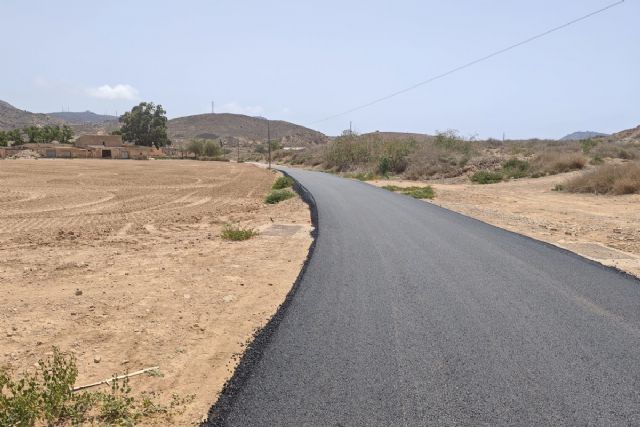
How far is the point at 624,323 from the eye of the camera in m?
5.86

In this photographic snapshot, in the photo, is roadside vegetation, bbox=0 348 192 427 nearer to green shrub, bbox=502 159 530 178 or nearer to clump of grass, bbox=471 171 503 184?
clump of grass, bbox=471 171 503 184

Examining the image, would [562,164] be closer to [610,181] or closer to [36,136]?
[610,181]

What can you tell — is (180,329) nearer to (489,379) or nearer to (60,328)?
(60,328)

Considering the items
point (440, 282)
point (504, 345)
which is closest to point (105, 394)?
point (504, 345)

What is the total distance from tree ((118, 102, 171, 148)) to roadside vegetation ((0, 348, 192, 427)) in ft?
446

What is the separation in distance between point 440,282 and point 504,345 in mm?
2624

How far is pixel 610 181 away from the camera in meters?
26.9

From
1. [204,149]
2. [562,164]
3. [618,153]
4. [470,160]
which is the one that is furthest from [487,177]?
[204,149]

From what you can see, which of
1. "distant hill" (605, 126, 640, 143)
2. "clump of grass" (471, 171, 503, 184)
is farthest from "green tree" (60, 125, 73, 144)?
"distant hill" (605, 126, 640, 143)

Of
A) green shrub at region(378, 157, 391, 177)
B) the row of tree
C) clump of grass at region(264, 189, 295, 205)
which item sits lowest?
clump of grass at region(264, 189, 295, 205)

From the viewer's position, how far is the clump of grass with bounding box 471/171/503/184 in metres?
39.1

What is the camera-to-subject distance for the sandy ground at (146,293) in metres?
5.04

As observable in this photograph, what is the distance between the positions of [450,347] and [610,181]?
26.1 m

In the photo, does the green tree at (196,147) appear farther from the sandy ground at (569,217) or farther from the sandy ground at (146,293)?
the sandy ground at (146,293)
